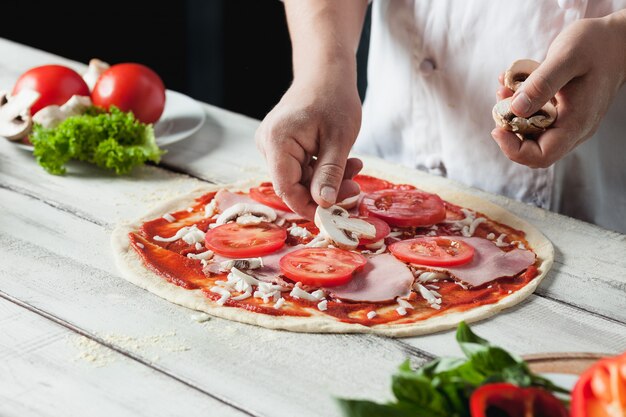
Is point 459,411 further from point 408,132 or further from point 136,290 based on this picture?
point 408,132

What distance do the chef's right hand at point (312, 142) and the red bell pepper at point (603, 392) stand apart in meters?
0.94

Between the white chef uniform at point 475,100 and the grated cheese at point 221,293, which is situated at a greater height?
the white chef uniform at point 475,100

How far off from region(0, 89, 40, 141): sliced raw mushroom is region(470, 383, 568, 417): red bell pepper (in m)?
1.77

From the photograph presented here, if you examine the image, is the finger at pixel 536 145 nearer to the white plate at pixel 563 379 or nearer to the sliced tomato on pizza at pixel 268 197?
the sliced tomato on pizza at pixel 268 197

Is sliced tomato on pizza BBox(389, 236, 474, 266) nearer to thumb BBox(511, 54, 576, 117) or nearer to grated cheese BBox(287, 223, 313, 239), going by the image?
grated cheese BBox(287, 223, 313, 239)

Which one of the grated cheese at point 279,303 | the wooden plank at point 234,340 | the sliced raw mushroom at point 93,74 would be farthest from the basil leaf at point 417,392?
the sliced raw mushroom at point 93,74

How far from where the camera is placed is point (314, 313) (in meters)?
1.76

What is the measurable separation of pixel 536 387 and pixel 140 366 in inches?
28.3

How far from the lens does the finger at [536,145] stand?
1954 millimetres

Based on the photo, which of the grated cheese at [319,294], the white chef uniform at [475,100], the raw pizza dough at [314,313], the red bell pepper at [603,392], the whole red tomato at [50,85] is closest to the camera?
the red bell pepper at [603,392]

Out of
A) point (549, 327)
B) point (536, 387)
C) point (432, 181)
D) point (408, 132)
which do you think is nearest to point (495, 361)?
point (536, 387)

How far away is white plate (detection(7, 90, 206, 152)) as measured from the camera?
8.58 ft

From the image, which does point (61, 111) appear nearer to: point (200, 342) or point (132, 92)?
point (132, 92)

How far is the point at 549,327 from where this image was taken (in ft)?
5.84
